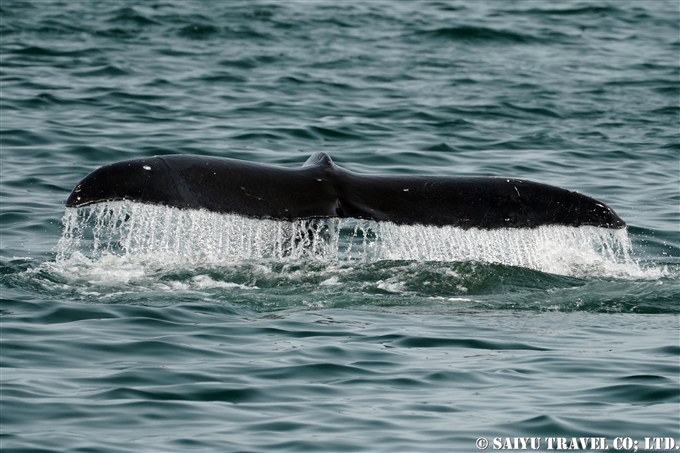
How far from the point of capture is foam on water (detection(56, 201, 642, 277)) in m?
8.06

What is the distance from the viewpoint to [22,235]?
11.6 meters

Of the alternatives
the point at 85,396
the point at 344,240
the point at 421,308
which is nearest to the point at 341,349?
the point at 421,308

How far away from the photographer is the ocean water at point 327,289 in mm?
6809

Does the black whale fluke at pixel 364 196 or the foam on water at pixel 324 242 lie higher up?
the black whale fluke at pixel 364 196

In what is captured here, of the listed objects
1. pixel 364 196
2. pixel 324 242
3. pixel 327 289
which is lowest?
pixel 327 289

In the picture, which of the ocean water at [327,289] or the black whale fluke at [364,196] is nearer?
the ocean water at [327,289]

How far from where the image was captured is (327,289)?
9.23 meters

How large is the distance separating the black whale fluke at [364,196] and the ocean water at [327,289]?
0.30 ft

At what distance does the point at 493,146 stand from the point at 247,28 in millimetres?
8908

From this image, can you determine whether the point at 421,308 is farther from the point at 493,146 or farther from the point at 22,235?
the point at 493,146

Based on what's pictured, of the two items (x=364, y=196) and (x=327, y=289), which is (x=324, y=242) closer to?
(x=327, y=289)

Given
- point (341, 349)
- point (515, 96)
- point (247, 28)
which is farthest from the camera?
point (247, 28)

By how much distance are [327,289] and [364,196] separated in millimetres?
1107

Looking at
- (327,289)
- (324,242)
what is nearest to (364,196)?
(324,242)
